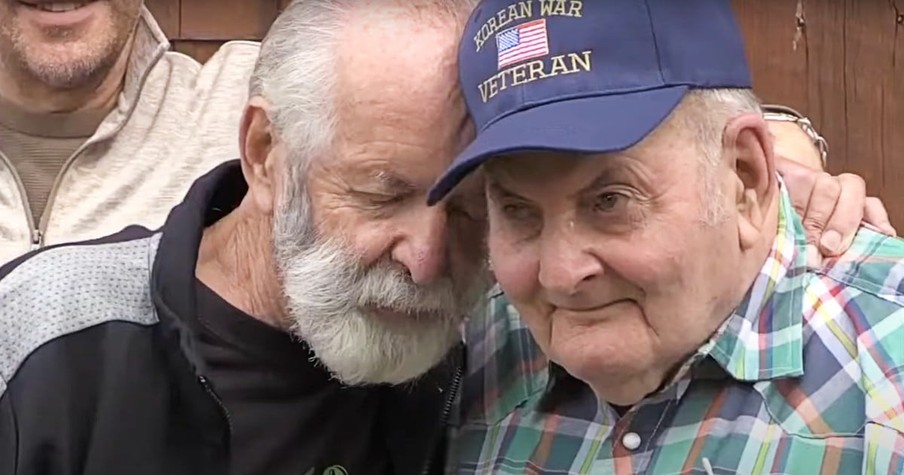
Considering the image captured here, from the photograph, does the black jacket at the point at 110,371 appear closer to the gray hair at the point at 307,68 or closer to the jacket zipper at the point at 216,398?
the jacket zipper at the point at 216,398

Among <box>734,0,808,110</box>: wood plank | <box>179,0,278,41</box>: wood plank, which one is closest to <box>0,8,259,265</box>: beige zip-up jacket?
<box>179,0,278,41</box>: wood plank

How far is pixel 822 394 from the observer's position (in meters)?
1.23

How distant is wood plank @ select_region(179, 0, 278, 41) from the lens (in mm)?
2598

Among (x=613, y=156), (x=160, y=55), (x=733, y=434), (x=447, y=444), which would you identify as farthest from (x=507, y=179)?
(x=160, y=55)

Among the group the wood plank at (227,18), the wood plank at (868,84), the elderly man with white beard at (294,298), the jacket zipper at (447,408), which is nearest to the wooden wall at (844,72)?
the wood plank at (868,84)

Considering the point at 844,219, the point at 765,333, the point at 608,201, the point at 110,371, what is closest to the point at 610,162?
the point at 608,201

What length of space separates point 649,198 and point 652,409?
0.25m

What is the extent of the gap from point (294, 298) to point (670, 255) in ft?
1.68

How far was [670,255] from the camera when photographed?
1194mm

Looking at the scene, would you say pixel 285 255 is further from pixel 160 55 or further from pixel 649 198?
pixel 160 55

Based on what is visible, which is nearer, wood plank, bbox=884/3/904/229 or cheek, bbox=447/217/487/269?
cheek, bbox=447/217/487/269

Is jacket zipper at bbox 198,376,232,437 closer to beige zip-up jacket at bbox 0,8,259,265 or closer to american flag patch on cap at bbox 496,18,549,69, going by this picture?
american flag patch on cap at bbox 496,18,549,69

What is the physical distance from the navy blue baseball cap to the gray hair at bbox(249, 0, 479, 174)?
22 centimetres

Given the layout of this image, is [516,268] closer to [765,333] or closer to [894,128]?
[765,333]
